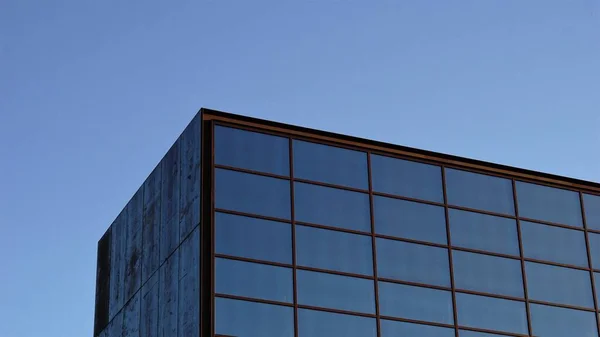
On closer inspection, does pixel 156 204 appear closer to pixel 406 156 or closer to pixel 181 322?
pixel 181 322

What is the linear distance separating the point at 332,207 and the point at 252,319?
16.6 ft

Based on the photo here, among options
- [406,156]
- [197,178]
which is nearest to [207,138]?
[197,178]

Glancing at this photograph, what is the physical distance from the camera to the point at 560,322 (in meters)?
43.8

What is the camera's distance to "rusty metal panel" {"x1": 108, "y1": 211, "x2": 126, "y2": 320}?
46513 mm

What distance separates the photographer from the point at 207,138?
40.5 m

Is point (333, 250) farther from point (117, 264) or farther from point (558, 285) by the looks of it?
point (117, 264)

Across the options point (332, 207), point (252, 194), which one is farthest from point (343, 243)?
point (252, 194)

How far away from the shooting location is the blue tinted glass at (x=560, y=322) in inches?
1706

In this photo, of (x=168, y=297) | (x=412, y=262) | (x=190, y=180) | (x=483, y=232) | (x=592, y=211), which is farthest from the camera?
(x=592, y=211)

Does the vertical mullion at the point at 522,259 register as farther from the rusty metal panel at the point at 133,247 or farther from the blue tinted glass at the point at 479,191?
the rusty metal panel at the point at 133,247

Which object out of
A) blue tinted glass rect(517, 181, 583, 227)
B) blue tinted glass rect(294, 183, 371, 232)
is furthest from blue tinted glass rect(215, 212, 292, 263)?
blue tinted glass rect(517, 181, 583, 227)

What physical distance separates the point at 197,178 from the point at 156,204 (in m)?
4.10

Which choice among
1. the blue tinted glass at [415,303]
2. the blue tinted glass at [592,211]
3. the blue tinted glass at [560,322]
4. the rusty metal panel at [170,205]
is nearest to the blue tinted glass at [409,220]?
the blue tinted glass at [415,303]

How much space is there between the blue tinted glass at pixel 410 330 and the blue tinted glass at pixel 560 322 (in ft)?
11.6
